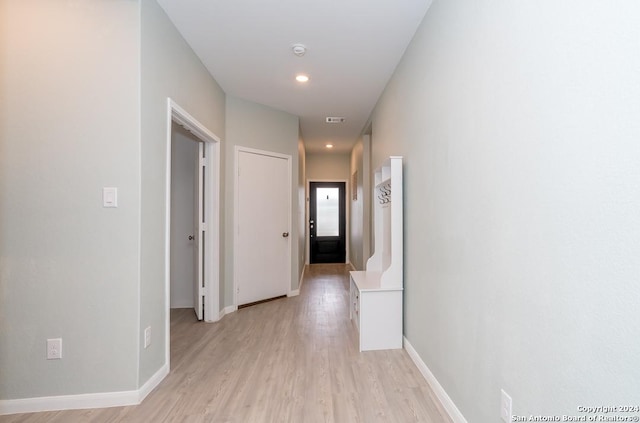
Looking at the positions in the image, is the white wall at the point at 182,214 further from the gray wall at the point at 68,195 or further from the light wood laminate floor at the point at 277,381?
the gray wall at the point at 68,195

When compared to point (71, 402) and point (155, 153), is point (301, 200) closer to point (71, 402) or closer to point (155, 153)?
point (155, 153)

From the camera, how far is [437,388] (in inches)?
78.6

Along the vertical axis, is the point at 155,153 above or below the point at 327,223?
above

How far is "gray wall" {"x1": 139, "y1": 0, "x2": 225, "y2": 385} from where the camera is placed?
198 cm

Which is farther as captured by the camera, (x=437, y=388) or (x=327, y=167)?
(x=327, y=167)

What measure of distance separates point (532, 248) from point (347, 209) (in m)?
6.52

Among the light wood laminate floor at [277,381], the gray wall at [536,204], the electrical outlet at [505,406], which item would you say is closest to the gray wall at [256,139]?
the light wood laminate floor at [277,381]

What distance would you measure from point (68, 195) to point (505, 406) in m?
2.52

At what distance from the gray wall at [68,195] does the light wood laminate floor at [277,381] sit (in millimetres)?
315

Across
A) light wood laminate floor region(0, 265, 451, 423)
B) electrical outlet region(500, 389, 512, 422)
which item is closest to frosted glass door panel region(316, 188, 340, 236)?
light wood laminate floor region(0, 265, 451, 423)

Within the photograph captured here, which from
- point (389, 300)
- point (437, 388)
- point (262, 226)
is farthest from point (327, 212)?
point (437, 388)

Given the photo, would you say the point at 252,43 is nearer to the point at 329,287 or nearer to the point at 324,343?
the point at 324,343

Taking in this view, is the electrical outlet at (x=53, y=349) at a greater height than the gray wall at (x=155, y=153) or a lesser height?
lesser

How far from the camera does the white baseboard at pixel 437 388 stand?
1729 mm
